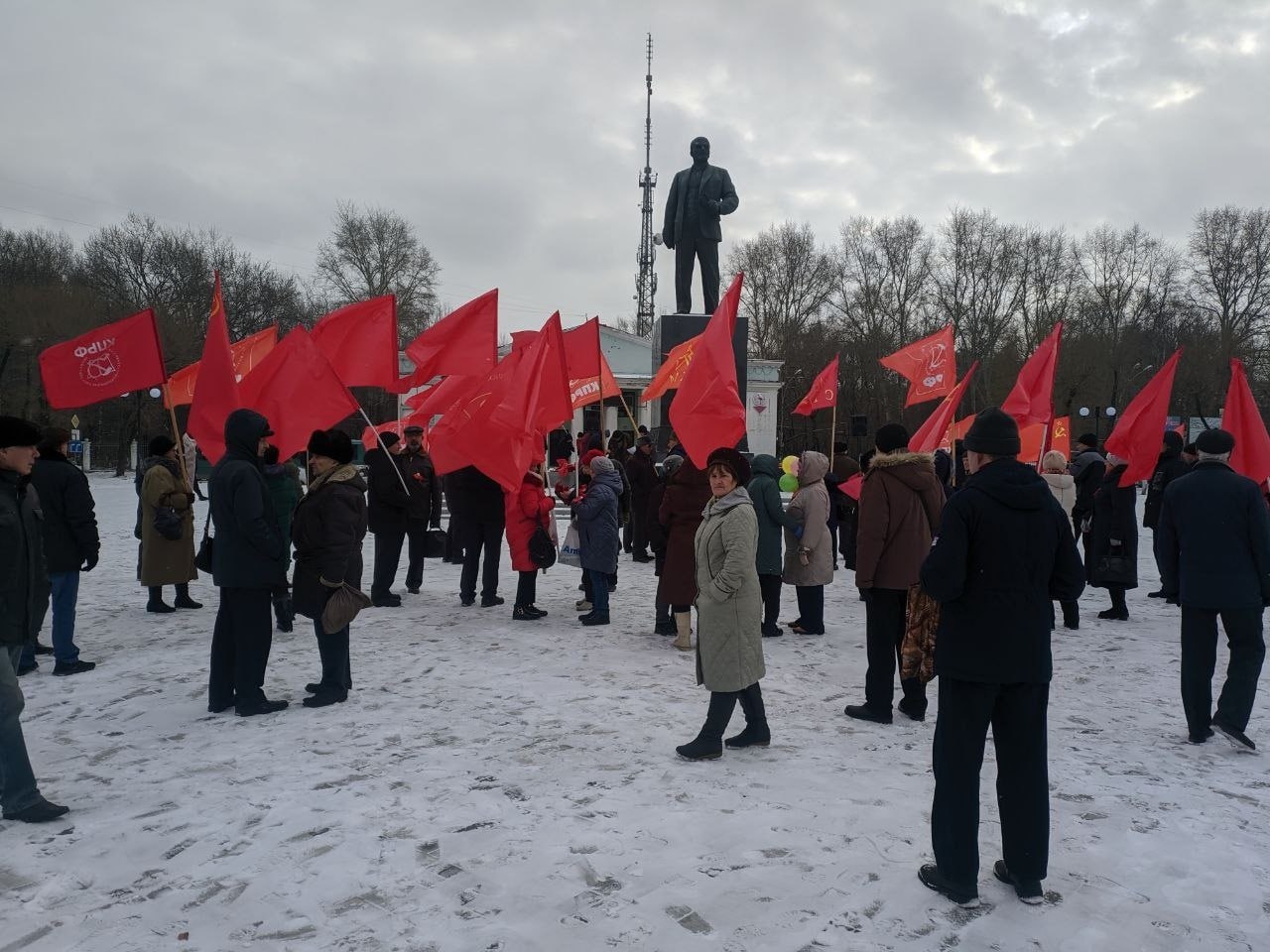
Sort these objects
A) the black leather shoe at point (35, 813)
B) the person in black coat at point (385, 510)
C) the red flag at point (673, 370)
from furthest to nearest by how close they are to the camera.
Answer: the red flag at point (673, 370) → the person in black coat at point (385, 510) → the black leather shoe at point (35, 813)

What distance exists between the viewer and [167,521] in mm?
7965

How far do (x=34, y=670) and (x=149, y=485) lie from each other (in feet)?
6.39

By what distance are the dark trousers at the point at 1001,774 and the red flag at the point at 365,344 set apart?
6.44m

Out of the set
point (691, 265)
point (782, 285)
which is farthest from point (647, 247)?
point (691, 265)

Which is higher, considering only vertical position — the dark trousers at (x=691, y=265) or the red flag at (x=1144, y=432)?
the dark trousers at (x=691, y=265)

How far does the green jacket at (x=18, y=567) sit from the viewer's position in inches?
152

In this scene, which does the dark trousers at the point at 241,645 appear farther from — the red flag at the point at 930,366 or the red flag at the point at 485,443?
the red flag at the point at 930,366

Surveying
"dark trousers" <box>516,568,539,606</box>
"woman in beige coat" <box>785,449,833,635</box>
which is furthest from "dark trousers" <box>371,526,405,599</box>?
"woman in beige coat" <box>785,449,833,635</box>

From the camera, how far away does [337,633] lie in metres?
5.86

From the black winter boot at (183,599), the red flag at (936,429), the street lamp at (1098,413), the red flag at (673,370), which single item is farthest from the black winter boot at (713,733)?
the street lamp at (1098,413)

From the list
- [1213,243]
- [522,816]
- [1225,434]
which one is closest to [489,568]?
[522,816]

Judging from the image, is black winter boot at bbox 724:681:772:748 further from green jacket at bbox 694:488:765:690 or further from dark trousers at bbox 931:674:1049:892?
dark trousers at bbox 931:674:1049:892

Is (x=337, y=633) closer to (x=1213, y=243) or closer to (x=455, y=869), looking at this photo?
(x=455, y=869)

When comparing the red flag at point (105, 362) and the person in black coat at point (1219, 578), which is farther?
the red flag at point (105, 362)
